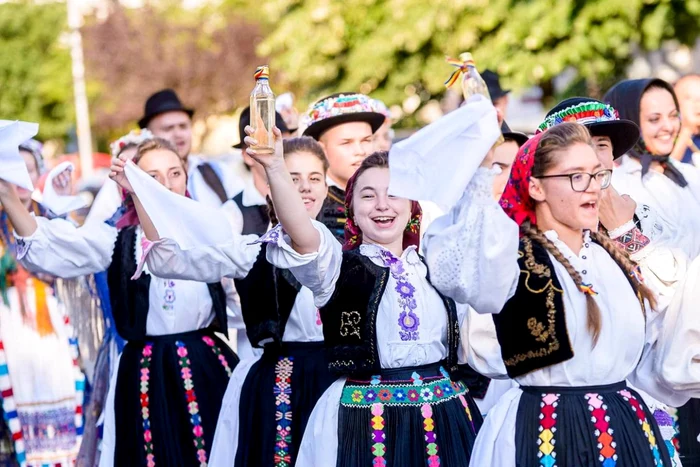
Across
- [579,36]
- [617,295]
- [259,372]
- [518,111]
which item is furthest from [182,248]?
[518,111]

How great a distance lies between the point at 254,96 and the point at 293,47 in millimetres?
11202

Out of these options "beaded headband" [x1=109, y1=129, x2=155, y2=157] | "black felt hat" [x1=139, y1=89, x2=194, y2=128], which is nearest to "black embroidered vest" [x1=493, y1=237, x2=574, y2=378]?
"beaded headband" [x1=109, y1=129, x2=155, y2=157]

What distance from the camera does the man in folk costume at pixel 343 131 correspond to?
5.81 m

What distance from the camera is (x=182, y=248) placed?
405 centimetres

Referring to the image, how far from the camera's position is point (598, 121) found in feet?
14.5

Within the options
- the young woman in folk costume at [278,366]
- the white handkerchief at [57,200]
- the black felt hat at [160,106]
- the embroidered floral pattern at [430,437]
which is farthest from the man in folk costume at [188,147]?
the embroidered floral pattern at [430,437]

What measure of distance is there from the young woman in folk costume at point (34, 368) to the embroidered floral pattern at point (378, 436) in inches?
108

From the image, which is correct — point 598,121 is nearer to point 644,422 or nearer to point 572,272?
point 572,272

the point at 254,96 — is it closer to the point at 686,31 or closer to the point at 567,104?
the point at 567,104

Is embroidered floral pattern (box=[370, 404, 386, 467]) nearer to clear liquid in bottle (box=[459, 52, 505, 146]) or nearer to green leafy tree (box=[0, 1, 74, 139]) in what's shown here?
clear liquid in bottle (box=[459, 52, 505, 146])

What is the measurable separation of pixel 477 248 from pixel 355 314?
876 millimetres

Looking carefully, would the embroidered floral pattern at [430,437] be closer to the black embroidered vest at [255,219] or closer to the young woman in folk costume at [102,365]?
the black embroidered vest at [255,219]

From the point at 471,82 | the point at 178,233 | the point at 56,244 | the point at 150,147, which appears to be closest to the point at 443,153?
the point at 471,82

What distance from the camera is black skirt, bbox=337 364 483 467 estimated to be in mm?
4012
